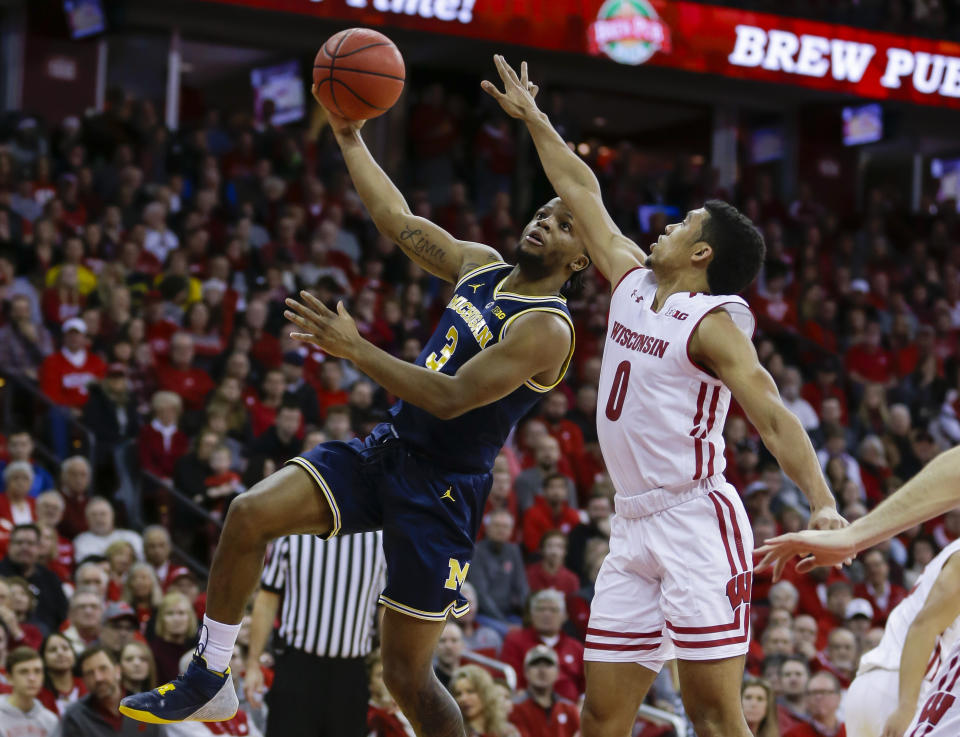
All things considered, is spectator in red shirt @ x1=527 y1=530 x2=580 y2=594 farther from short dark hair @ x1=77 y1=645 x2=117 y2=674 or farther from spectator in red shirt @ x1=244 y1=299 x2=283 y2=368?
short dark hair @ x1=77 y1=645 x2=117 y2=674

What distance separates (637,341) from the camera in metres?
4.96

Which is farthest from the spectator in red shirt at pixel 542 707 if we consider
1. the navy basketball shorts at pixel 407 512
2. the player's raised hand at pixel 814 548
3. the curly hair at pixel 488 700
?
the player's raised hand at pixel 814 548

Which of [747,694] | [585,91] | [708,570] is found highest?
[585,91]

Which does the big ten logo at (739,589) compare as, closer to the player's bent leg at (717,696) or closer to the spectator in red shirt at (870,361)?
the player's bent leg at (717,696)

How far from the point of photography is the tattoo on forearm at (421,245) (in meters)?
5.79

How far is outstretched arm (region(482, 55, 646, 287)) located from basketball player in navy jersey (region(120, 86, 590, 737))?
0.38 ft

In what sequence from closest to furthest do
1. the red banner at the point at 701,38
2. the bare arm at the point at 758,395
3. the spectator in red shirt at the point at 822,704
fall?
1. the bare arm at the point at 758,395
2. the spectator in red shirt at the point at 822,704
3. the red banner at the point at 701,38

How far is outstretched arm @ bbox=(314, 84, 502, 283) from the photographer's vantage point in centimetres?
577

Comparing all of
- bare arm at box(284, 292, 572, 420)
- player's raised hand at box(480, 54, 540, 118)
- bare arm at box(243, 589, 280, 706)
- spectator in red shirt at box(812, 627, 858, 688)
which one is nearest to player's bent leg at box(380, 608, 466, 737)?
bare arm at box(284, 292, 572, 420)

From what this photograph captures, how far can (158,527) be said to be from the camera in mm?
9672

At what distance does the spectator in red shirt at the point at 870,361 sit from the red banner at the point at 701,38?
3554 mm

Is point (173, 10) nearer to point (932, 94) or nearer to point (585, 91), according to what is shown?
point (585, 91)

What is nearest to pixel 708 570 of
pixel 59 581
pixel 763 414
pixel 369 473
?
pixel 763 414

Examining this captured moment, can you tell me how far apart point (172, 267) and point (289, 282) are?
1181 millimetres
